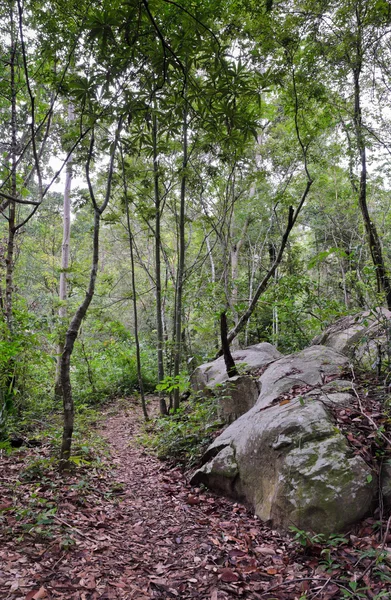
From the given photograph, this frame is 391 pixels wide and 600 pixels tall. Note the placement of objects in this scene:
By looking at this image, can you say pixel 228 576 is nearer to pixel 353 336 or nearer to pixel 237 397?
pixel 237 397

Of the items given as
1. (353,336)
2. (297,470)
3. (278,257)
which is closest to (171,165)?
(278,257)

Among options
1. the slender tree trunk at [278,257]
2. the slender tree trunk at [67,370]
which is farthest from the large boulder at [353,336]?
the slender tree trunk at [67,370]

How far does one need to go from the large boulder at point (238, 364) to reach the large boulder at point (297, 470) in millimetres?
2556

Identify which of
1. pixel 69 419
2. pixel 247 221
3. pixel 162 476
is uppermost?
pixel 247 221

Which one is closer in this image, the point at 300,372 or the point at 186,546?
the point at 186,546

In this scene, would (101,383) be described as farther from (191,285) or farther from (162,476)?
(162,476)

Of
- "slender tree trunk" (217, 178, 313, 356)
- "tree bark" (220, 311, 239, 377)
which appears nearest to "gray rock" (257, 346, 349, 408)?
"tree bark" (220, 311, 239, 377)

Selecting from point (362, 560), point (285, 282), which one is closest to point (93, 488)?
point (362, 560)

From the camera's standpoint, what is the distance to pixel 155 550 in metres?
3.04

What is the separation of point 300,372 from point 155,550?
3009 mm

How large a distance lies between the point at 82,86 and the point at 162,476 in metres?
4.92

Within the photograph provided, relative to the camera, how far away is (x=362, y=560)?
2.46m

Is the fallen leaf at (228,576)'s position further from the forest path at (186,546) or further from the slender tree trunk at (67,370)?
the slender tree trunk at (67,370)

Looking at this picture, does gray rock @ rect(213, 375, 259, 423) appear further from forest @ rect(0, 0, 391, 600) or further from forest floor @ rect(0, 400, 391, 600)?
forest floor @ rect(0, 400, 391, 600)
